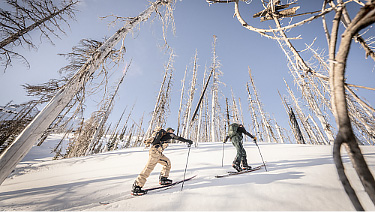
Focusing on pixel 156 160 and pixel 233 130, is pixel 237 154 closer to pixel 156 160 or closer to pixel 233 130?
pixel 233 130

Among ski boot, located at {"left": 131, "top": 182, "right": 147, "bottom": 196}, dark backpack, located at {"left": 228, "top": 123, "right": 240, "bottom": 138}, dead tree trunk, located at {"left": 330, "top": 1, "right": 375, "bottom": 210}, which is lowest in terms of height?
ski boot, located at {"left": 131, "top": 182, "right": 147, "bottom": 196}

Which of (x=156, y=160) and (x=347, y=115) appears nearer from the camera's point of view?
(x=347, y=115)

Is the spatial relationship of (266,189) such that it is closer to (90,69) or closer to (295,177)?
(295,177)

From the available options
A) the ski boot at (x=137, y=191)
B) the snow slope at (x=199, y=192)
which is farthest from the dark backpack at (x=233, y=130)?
the ski boot at (x=137, y=191)

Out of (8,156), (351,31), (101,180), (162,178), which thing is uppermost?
(351,31)

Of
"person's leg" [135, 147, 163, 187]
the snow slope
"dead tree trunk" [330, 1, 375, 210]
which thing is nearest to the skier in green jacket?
the snow slope

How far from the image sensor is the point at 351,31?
75cm

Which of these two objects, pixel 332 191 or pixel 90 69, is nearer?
pixel 332 191

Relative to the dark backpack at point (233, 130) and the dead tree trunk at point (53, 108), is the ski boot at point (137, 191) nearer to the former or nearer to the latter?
the dead tree trunk at point (53, 108)

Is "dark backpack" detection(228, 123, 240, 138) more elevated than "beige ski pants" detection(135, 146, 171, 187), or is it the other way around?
"dark backpack" detection(228, 123, 240, 138)

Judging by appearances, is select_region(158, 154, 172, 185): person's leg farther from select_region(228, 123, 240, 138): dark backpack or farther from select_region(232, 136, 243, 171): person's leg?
select_region(228, 123, 240, 138): dark backpack

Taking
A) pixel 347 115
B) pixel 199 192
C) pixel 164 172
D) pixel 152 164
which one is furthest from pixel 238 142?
pixel 347 115

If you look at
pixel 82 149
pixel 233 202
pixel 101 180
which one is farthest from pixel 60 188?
pixel 82 149

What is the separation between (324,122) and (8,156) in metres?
13.7
